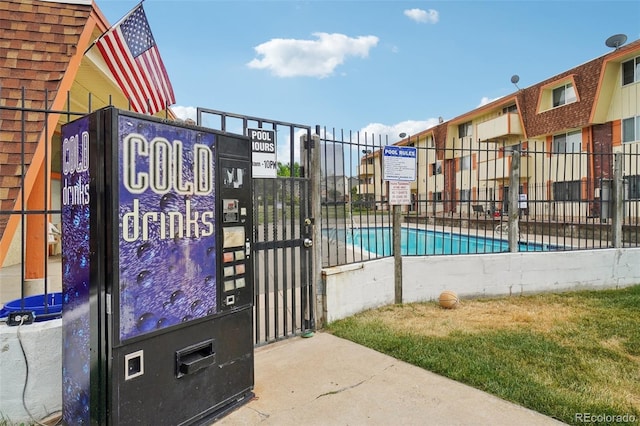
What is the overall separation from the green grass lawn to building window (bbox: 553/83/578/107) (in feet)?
54.1

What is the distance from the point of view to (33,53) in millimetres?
5242

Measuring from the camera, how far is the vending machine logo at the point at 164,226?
2350 millimetres

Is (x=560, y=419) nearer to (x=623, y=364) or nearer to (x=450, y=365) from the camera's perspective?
(x=450, y=365)

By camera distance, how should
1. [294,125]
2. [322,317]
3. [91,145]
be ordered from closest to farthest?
Answer: [91,145] → [294,125] → [322,317]

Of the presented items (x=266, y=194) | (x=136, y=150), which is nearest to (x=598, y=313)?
(x=266, y=194)

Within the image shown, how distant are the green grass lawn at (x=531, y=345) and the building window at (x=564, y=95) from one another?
16.5 metres

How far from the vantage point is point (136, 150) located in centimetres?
238

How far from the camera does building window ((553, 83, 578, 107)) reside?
18984 mm

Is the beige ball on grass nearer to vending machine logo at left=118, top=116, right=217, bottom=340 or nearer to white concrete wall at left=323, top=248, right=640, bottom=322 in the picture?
white concrete wall at left=323, top=248, right=640, bottom=322

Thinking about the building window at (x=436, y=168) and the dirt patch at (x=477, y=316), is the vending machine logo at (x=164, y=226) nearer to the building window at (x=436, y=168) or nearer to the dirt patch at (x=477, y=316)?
the dirt patch at (x=477, y=316)

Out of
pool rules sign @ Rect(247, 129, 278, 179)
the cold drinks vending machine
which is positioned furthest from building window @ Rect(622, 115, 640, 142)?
the cold drinks vending machine

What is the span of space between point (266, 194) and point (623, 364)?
3.98 metres

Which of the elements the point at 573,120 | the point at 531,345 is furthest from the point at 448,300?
the point at 573,120

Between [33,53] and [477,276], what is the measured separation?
7521 mm
